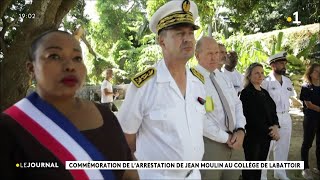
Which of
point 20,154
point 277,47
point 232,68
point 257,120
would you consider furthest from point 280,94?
point 277,47

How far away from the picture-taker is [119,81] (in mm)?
20156

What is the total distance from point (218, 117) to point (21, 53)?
5.34 ft

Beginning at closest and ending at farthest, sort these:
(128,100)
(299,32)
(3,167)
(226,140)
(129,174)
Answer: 1. (3,167)
2. (129,174)
3. (128,100)
4. (226,140)
5. (299,32)

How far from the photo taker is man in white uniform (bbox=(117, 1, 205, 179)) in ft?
5.78

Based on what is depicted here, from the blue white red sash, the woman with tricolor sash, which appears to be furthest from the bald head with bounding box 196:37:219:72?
the blue white red sash

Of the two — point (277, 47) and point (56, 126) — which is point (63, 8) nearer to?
point (56, 126)

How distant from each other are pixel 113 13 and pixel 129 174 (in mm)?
19428

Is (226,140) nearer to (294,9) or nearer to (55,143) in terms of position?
(55,143)

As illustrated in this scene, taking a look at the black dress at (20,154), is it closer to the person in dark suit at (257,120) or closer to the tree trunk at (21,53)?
the tree trunk at (21,53)

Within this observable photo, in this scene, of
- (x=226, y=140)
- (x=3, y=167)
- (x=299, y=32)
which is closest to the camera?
(x=3, y=167)

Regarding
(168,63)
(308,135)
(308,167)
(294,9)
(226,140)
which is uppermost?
(294,9)

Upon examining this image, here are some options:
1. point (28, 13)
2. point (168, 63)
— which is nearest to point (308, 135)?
point (168, 63)

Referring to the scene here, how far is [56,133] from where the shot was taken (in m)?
1.03

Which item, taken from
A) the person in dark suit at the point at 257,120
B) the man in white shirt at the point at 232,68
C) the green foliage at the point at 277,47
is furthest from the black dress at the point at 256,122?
the green foliage at the point at 277,47
